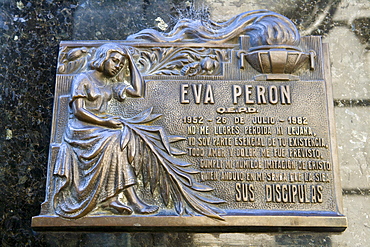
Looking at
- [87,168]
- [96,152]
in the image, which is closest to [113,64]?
[96,152]

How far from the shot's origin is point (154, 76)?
3.69m

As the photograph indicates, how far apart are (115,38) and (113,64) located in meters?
0.54

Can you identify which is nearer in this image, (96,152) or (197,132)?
(96,152)

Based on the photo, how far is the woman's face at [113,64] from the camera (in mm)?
3576

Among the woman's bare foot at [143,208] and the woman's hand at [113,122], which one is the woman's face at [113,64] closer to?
the woman's hand at [113,122]

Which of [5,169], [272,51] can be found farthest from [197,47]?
[5,169]

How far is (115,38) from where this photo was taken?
3996 millimetres

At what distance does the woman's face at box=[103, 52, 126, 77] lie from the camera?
11.7 ft

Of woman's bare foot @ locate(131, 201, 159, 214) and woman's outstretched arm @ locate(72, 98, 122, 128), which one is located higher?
woman's outstretched arm @ locate(72, 98, 122, 128)

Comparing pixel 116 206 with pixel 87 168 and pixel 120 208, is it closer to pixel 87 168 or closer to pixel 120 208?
pixel 120 208

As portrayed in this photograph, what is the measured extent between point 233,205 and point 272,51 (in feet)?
4.90

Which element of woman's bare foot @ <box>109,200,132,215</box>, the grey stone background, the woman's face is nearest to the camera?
woman's bare foot @ <box>109,200,132,215</box>

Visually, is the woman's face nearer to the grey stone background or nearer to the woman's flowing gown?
the woman's flowing gown

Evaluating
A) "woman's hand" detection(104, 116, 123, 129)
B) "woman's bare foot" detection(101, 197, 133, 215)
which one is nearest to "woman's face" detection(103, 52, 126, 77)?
"woman's hand" detection(104, 116, 123, 129)
